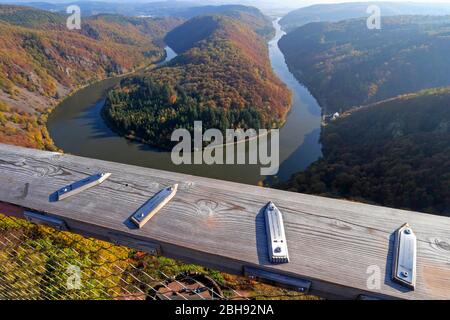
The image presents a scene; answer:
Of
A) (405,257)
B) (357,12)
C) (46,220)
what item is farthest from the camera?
(357,12)

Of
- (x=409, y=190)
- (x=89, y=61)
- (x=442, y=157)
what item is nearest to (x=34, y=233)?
(x=409, y=190)

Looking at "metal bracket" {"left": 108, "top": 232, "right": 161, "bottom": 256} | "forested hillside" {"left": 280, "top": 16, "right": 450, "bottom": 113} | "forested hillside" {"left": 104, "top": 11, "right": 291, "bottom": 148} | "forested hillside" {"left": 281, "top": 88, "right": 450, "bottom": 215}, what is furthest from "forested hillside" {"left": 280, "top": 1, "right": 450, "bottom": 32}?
"metal bracket" {"left": 108, "top": 232, "right": 161, "bottom": 256}

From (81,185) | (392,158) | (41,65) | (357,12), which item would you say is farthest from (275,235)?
(357,12)

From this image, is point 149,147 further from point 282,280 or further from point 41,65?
point 41,65

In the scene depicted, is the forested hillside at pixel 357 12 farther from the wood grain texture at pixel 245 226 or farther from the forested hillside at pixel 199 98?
the wood grain texture at pixel 245 226

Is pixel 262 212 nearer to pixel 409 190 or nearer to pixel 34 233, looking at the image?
pixel 34 233

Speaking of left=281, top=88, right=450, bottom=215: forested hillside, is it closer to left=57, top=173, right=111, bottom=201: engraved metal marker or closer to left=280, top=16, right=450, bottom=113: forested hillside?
left=280, top=16, right=450, bottom=113: forested hillside

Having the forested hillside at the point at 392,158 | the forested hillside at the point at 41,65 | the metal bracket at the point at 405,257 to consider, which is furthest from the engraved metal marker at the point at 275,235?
the forested hillside at the point at 41,65
